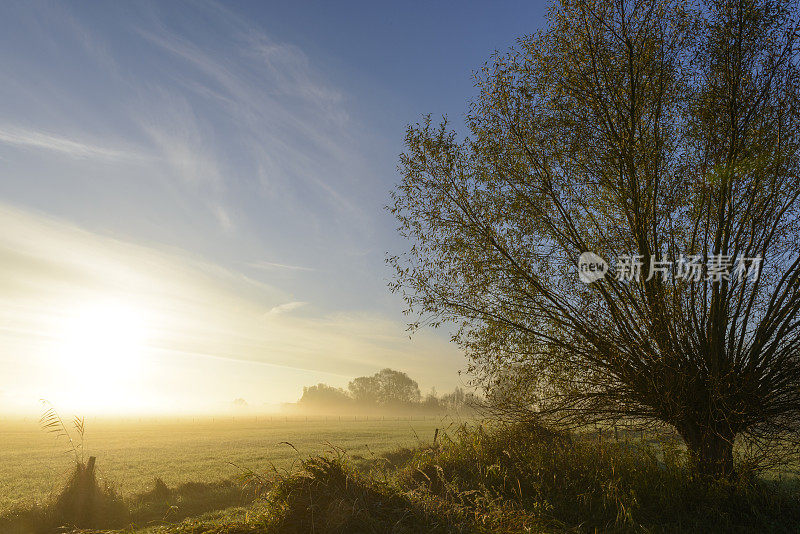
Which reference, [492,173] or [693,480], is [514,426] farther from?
[492,173]

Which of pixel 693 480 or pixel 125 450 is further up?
pixel 693 480

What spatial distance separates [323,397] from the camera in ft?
561

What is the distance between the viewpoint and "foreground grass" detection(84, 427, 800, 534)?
20.4ft

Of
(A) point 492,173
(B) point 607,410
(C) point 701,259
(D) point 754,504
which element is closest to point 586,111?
(A) point 492,173

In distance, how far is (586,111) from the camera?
11750 millimetres

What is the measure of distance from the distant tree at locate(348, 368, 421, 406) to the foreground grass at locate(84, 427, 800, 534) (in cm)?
Answer: 13821

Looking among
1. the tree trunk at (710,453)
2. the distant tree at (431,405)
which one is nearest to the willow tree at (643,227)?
the tree trunk at (710,453)

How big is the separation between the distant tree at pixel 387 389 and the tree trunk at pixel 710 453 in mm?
140156

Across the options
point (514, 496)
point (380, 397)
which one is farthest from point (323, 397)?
point (514, 496)

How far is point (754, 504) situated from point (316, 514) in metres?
8.49

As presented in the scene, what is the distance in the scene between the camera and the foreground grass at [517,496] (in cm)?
623

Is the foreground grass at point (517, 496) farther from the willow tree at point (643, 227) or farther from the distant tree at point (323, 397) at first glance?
the distant tree at point (323, 397)

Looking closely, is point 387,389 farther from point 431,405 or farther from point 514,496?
point 514,496

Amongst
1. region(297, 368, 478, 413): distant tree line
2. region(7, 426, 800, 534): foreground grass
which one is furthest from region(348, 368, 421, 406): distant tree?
region(7, 426, 800, 534): foreground grass
